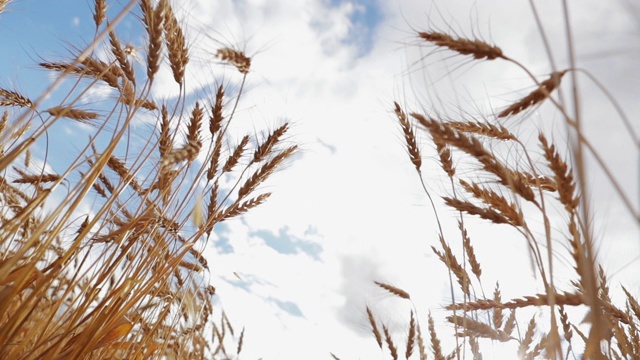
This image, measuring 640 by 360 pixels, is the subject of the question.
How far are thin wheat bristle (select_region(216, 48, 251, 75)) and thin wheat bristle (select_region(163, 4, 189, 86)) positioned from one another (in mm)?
232

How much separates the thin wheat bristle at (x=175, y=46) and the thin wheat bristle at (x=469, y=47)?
1.04 metres

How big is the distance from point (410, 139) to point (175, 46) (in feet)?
4.26

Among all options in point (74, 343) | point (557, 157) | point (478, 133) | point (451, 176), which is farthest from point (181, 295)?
point (557, 157)

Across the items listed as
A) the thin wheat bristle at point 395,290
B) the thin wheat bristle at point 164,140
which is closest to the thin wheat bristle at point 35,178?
the thin wheat bristle at point 164,140

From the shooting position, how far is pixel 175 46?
1.88m

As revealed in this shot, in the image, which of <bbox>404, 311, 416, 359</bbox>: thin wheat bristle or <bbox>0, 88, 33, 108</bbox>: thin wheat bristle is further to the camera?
<bbox>404, 311, 416, 359</bbox>: thin wheat bristle

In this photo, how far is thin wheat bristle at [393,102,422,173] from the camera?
96.1 inches

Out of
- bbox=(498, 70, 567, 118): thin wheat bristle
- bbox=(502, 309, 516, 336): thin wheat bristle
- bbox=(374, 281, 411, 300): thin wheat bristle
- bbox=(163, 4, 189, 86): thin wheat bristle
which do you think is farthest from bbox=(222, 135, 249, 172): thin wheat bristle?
bbox=(374, 281, 411, 300): thin wheat bristle

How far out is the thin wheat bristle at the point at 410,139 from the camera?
96.1 inches

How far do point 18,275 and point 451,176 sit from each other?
181 centimetres

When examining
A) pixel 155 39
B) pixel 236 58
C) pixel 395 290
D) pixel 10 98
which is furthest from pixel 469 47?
pixel 395 290

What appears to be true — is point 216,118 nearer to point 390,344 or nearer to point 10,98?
point 10,98

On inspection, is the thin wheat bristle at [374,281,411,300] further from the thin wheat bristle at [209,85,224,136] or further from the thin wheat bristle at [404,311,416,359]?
the thin wheat bristle at [209,85,224,136]

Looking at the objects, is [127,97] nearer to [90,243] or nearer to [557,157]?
[90,243]
